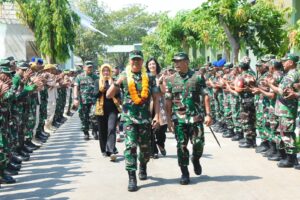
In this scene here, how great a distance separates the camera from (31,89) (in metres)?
8.76

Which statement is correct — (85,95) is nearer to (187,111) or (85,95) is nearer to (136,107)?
(136,107)

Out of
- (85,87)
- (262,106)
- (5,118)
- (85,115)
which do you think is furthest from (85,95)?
(5,118)

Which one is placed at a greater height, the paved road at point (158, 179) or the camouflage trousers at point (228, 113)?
the camouflage trousers at point (228, 113)

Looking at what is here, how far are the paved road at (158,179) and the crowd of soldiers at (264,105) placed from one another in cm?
39

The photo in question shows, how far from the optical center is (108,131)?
9.34 metres

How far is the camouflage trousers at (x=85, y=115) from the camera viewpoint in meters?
12.6

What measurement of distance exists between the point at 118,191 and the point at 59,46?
17996 mm

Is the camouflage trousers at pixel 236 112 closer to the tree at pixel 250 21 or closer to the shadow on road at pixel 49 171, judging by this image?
the shadow on road at pixel 49 171

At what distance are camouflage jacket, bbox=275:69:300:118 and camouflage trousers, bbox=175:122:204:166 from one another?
1.78m

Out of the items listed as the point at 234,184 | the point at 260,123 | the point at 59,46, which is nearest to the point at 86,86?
the point at 260,123

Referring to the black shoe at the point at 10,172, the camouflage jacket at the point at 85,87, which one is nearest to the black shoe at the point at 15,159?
the black shoe at the point at 10,172

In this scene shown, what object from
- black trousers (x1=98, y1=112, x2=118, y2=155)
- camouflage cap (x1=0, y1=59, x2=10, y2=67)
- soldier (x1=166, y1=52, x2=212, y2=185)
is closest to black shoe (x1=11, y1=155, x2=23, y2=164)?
black trousers (x1=98, y1=112, x2=118, y2=155)

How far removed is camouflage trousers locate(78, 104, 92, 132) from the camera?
12.6m

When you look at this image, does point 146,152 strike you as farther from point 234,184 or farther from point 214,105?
point 214,105
